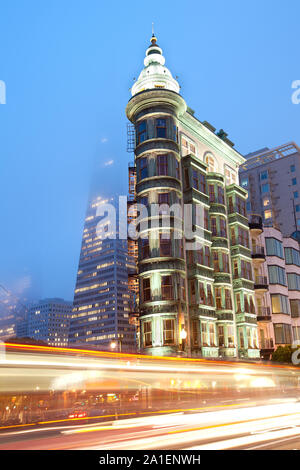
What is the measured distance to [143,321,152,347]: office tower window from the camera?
123 ft

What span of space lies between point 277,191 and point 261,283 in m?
39.3

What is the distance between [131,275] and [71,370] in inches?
983

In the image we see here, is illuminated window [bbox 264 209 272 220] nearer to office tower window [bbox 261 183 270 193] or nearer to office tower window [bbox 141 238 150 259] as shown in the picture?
office tower window [bbox 261 183 270 193]

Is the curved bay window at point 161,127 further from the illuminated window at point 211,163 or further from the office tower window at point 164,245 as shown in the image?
the office tower window at point 164,245

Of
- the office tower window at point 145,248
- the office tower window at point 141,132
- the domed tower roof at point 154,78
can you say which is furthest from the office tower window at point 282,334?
the domed tower roof at point 154,78

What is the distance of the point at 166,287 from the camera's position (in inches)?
1510

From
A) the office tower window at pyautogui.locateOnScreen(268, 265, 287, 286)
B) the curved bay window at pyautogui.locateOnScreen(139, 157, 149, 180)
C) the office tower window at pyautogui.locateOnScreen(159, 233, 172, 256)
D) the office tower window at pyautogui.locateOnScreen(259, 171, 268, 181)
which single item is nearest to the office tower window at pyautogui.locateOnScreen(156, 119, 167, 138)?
the curved bay window at pyautogui.locateOnScreen(139, 157, 149, 180)

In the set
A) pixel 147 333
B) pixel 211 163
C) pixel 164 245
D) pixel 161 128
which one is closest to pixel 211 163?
pixel 211 163

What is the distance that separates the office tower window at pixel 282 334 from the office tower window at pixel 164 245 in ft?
77.7

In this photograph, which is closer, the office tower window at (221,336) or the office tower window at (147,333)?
the office tower window at (147,333)

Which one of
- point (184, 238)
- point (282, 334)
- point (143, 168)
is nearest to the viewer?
point (143, 168)

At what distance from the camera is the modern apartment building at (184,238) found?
38375 mm

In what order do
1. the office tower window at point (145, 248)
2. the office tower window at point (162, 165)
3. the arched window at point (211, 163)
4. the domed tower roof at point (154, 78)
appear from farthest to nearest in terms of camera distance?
the arched window at point (211, 163)
the domed tower roof at point (154, 78)
the office tower window at point (162, 165)
the office tower window at point (145, 248)

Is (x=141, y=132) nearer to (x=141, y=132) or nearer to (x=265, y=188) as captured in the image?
(x=141, y=132)
